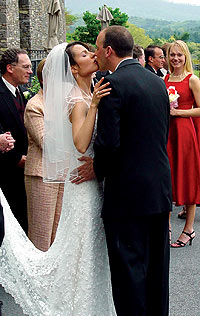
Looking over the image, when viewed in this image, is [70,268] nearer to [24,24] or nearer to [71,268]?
[71,268]

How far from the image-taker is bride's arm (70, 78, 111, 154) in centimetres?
332

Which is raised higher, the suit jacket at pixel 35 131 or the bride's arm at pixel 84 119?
the bride's arm at pixel 84 119

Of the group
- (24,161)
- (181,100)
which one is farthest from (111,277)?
(181,100)

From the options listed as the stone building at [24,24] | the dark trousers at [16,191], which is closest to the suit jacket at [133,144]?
the dark trousers at [16,191]

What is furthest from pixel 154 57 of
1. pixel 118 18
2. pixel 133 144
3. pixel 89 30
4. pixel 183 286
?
pixel 118 18

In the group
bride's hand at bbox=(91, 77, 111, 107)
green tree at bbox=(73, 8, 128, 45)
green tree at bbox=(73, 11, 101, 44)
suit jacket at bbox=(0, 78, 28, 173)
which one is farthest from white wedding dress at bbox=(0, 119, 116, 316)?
green tree at bbox=(73, 11, 101, 44)

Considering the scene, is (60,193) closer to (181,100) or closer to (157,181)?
(157,181)

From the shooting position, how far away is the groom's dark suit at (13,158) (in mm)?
5113

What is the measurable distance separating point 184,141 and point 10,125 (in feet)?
6.74

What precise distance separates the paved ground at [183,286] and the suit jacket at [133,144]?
134cm

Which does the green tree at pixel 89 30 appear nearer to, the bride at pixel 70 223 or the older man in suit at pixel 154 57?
the older man in suit at pixel 154 57

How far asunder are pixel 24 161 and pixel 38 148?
55 cm

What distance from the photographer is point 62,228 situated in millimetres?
3891

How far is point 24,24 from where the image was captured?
26.6 metres
